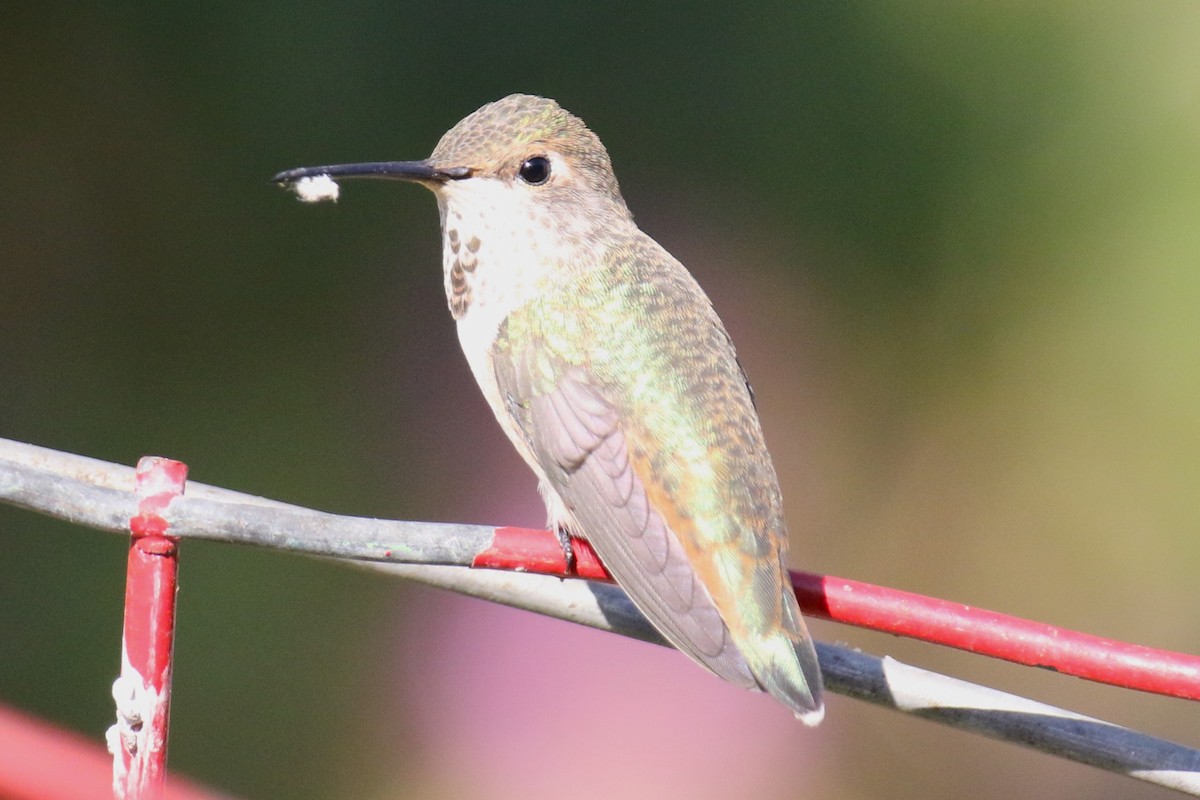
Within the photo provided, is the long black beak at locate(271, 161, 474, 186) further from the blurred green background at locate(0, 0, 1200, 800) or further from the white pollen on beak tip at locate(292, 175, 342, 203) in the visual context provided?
the blurred green background at locate(0, 0, 1200, 800)

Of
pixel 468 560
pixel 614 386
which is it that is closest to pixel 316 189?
pixel 614 386

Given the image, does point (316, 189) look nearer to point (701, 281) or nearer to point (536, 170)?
point (536, 170)

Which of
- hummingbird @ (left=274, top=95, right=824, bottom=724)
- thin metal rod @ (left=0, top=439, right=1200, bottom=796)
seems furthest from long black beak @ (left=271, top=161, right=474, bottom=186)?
thin metal rod @ (left=0, top=439, right=1200, bottom=796)

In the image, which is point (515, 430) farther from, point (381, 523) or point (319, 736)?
point (319, 736)

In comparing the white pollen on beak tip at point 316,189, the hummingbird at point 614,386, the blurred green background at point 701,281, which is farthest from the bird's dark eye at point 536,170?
the blurred green background at point 701,281

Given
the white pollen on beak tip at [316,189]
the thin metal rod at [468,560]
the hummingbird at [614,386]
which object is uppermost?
the white pollen on beak tip at [316,189]

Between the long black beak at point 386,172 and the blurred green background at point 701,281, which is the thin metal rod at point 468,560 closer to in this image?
the long black beak at point 386,172

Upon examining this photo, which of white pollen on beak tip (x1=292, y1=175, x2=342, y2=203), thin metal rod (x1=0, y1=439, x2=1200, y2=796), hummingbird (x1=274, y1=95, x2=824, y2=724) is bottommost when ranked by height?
thin metal rod (x1=0, y1=439, x2=1200, y2=796)
